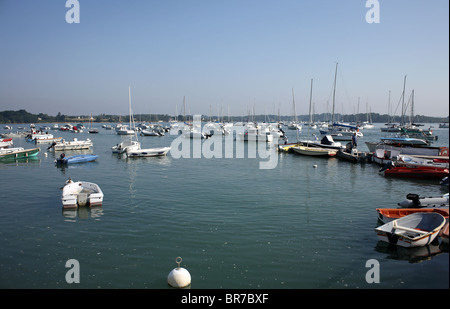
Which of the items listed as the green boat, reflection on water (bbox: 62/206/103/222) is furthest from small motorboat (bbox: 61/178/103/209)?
the green boat

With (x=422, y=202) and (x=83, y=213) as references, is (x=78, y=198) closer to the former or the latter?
(x=83, y=213)

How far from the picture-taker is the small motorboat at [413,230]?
41.7 ft

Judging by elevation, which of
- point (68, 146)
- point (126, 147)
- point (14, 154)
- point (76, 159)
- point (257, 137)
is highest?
point (257, 137)

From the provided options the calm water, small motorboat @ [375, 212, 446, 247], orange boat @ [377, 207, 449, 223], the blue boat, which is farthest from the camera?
the blue boat

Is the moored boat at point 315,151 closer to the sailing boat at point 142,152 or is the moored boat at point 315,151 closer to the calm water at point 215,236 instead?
the calm water at point 215,236

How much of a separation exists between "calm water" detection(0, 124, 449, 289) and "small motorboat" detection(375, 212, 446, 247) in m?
0.41

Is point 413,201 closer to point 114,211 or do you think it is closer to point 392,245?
point 392,245

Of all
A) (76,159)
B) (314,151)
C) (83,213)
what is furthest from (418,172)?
(76,159)

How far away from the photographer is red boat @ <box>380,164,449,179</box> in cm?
2841

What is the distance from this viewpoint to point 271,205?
1933 cm

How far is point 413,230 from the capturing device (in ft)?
43.5

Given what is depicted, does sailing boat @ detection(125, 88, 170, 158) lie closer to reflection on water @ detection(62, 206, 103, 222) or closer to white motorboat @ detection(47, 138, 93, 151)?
white motorboat @ detection(47, 138, 93, 151)

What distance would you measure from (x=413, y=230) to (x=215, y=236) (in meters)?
8.36

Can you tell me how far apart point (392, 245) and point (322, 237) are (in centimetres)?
279
